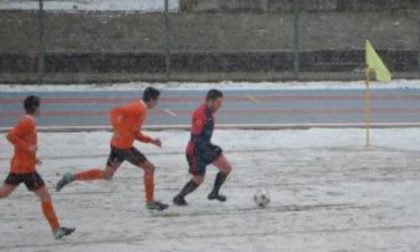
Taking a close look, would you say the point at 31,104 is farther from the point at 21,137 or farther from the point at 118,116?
the point at 118,116

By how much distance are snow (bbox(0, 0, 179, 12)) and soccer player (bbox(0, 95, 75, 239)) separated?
1076 inches

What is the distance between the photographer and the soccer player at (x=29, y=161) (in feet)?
33.6

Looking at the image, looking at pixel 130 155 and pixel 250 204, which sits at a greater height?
pixel 130 155

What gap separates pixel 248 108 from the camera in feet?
78.1

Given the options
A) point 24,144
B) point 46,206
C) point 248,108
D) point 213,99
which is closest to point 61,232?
point 46,206

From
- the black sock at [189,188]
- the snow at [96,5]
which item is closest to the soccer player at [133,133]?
the black sock at [189,188]

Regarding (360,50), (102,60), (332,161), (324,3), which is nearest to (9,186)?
(332,161)

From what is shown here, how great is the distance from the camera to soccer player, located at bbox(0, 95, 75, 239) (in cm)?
1023

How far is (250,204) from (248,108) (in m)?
11.8

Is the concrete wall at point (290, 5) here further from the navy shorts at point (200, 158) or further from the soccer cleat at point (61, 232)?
the soccer cleat at point (61, 232)

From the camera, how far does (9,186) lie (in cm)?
1057

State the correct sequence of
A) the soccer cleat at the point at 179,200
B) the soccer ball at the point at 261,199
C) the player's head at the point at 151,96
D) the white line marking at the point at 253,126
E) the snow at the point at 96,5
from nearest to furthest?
1. the soccer ball at the point at 261,199
2. the player's head at the point at 151,96
3. the soccer cleat at the point at 179,200
4. the white line marking at the point at 253,126
5. the snow at the point at 96,5

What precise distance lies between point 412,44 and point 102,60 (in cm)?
1147

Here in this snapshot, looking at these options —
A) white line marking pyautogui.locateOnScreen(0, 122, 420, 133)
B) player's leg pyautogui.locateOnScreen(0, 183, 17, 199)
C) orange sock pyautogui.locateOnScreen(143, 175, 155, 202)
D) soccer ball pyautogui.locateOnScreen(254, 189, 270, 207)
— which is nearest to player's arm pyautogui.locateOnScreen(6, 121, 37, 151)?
player's leg pyautogui.locateOnScreen(0, 183, 17, 199)
